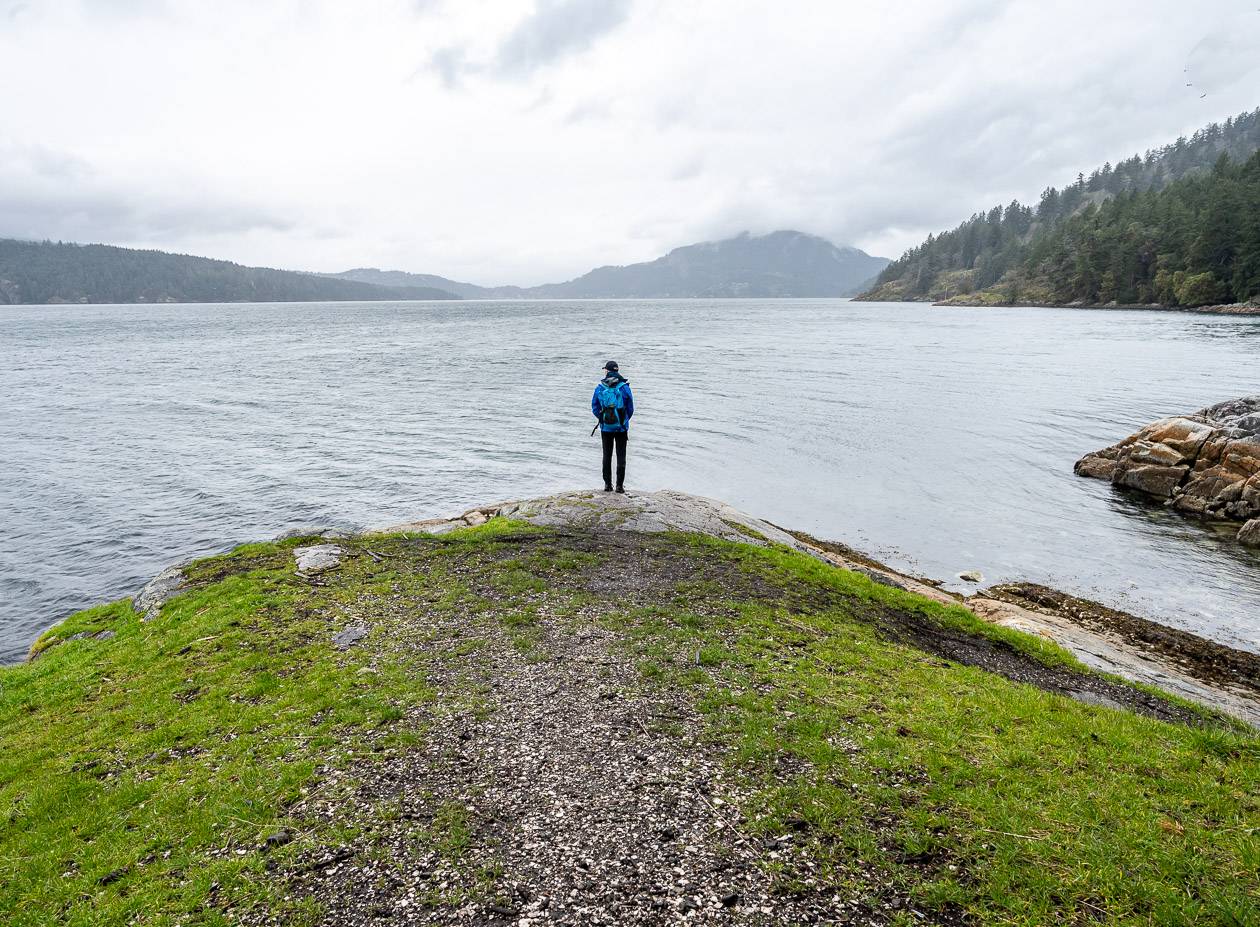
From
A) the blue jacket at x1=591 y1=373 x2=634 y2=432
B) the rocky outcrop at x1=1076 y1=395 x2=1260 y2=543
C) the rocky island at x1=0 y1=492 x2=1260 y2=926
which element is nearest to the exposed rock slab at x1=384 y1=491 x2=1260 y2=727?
the rocky island at x1=0 y1=492 x2=1260 y2=926

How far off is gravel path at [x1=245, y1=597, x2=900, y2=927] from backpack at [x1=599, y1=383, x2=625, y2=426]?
35.5 feet

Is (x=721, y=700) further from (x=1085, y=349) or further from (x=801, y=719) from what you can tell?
(x=1085, y=349)

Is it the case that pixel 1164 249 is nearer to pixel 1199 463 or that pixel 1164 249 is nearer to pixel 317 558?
pixel 1199 463

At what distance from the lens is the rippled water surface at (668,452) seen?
2286 centimetres

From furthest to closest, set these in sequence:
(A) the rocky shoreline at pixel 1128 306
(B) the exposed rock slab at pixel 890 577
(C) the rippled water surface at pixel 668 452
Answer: (A) the rocky shoreline at pixel 1128 306, (C) the rippled water surface at pixel 668 452, (B) the exposed rock slab at pixel 890 577

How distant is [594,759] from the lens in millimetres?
8586

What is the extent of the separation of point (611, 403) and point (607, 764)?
1269 centimetres

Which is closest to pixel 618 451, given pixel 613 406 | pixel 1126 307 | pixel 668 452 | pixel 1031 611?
pixel 613 406

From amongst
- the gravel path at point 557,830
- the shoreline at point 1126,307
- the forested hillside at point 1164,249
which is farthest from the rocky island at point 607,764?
the shoreline at point 1126,307

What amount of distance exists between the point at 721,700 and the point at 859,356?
262 ft

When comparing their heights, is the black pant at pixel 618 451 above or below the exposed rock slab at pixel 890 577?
above

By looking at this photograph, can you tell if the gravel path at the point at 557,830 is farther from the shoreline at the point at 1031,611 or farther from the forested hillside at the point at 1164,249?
the forested hillside at the point at 1164,249

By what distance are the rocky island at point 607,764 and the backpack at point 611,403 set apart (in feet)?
20.6

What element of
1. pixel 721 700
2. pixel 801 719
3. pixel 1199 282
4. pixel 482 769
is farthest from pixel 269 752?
pixel 1199 282
